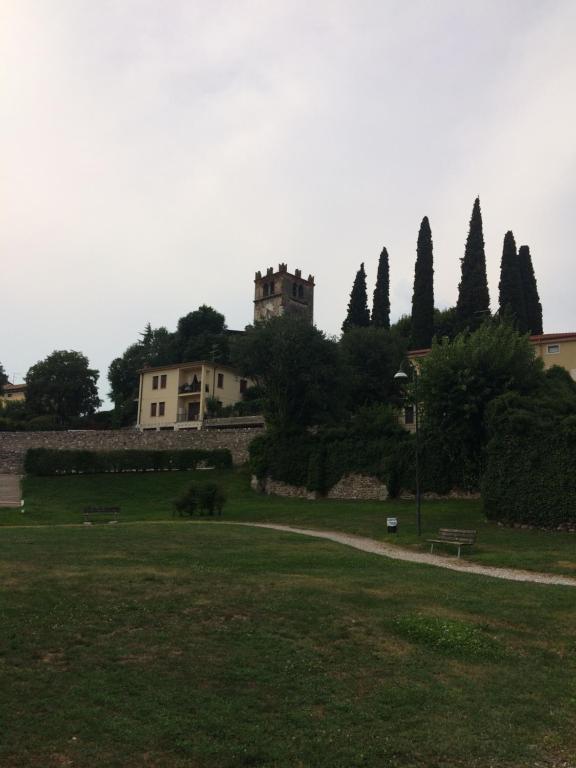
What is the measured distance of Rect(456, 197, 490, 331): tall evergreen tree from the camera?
60.7 metres

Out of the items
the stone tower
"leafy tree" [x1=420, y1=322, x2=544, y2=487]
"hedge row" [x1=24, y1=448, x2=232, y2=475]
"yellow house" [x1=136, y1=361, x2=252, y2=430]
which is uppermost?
the stone tower

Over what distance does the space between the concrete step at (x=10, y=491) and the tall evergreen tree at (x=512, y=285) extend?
45770 mm

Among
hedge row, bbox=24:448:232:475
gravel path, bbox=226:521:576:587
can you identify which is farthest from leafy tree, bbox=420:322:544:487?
hedge row, bbox=24:448:232:475

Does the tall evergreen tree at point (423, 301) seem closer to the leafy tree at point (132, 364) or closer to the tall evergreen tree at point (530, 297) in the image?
the tall evergreen tree at point (530, 297)

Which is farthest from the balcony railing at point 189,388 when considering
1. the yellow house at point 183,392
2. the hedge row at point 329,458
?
the hedge row at point 329,458

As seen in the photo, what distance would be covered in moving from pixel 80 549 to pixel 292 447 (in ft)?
93.8

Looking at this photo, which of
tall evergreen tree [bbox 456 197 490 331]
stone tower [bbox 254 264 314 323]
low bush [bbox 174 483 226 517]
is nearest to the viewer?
low bush [bbox 174 483 226 517]

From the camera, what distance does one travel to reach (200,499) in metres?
31.6

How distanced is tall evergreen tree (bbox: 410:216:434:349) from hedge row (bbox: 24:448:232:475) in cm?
2521

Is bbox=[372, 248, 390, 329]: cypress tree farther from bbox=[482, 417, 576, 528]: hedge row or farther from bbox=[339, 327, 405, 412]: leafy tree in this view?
bbox=[482, 417, 576, 528]: hedge row

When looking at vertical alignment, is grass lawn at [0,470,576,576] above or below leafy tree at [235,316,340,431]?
below

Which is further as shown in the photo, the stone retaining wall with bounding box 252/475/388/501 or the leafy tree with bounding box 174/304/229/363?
the leafy tree with bounding box 174/304/229/363

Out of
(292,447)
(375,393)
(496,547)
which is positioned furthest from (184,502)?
(375,393)

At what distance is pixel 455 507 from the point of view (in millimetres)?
32719
